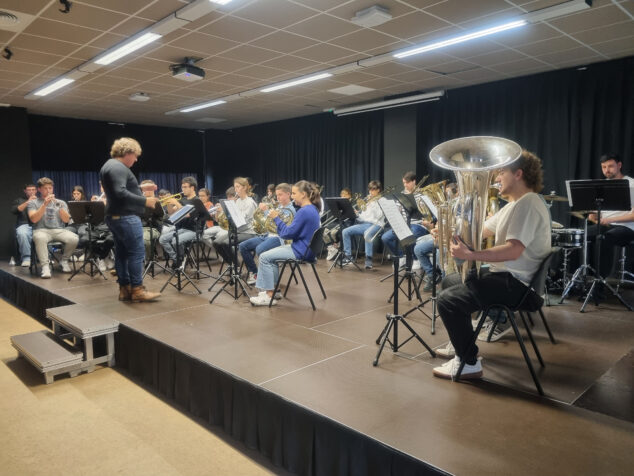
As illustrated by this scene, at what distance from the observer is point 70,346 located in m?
3.76

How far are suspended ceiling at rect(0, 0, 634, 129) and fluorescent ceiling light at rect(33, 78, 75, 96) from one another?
14 centimetres

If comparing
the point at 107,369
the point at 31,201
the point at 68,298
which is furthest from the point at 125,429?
the point at 31,201

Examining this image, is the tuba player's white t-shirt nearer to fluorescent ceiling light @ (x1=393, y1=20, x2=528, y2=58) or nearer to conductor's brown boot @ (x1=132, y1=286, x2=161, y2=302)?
fluorescent ceiling light @ (x1=393, y1=20, x2=528, y2=58)

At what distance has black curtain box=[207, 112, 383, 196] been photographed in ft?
29.8

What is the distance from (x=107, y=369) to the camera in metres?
3.75

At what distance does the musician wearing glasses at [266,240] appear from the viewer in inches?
180

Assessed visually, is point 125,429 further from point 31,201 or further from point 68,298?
point 31,201

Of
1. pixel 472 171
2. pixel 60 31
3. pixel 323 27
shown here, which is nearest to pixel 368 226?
pixel 323 27

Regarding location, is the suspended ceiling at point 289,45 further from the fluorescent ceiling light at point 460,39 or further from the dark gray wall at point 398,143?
the dark gray wall at point 398,143

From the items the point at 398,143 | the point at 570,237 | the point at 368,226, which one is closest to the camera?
the point at 570,237

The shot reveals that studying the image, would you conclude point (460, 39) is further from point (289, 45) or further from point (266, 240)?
point (266, 240)

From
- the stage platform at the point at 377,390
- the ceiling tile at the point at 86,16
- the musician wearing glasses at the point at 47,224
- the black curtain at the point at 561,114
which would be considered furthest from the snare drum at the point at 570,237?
the musician wearing glasses at the point at 47,224

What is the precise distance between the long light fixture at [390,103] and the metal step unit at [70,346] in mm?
5858

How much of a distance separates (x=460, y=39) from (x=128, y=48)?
12.3 feet
